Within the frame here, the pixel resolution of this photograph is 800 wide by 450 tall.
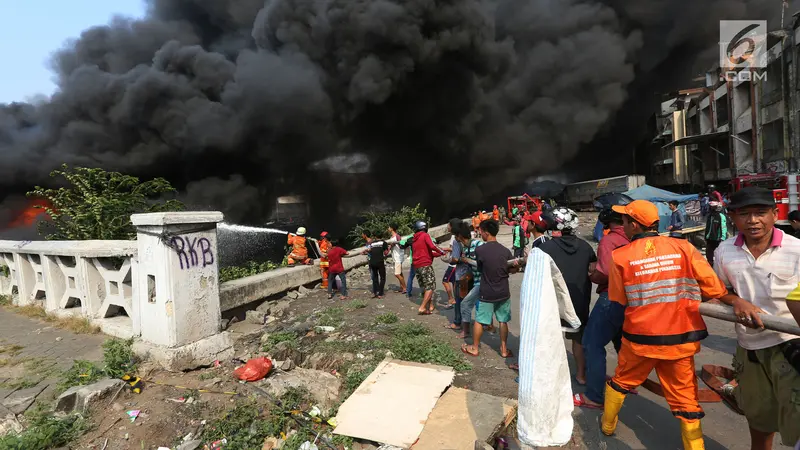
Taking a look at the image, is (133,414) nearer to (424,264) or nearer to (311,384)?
(311,384)

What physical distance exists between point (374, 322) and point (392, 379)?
1.77 m

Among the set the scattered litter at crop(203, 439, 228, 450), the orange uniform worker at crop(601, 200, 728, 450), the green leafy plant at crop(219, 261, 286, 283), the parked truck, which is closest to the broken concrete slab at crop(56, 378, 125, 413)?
the scattered litter at crop(203, 439, 228, 450)

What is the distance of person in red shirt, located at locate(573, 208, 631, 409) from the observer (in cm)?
275

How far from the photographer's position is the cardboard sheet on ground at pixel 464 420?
7.63 ft

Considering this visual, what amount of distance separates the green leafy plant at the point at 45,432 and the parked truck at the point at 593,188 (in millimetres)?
24603

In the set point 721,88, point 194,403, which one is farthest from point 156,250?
point 721,88

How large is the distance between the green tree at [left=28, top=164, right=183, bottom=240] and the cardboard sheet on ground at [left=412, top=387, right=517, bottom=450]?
16.6 feet

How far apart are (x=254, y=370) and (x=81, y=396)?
1.14m

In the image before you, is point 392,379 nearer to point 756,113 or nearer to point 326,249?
point 326,249

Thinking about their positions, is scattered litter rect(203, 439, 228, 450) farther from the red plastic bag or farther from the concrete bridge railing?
the concrete bridge railing

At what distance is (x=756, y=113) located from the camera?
59.0 ft

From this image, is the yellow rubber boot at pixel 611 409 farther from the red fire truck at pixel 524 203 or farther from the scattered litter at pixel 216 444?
the red fire truck at pixel 524 203

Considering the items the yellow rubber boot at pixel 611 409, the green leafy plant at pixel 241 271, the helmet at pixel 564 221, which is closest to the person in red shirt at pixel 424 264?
the helmet at pixel 564 221


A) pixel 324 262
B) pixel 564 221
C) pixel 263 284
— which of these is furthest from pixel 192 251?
pixel 324 262
